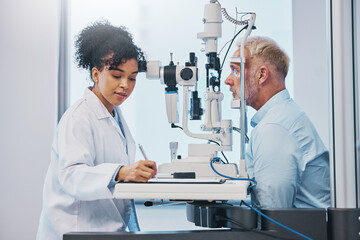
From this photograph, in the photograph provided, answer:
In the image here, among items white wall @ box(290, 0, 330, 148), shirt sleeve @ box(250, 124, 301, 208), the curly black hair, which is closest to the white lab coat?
the curly black hair

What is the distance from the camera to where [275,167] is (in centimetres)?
149

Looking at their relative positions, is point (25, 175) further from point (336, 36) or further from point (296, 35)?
point (336, 36)

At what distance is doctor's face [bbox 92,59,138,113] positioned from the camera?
148cm

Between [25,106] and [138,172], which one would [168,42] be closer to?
[25,106]

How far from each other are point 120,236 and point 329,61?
28.9 inches

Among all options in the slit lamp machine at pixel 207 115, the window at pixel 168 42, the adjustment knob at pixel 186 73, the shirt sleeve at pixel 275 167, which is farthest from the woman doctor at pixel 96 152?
the window at pixel 168 42

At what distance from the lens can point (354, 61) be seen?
1102 millimetres

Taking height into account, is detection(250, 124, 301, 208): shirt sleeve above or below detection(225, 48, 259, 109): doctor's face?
below

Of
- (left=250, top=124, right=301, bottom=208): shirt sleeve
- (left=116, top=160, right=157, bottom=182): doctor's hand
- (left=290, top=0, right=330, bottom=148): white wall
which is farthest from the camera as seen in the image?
(left=290, top=0, right=330, bottom=148): white wall

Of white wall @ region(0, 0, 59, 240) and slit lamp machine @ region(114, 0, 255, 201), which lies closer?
slit lamp machine @ region(114, 0, 255, 201)

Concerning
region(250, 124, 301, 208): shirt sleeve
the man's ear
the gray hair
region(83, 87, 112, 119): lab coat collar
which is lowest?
region(250, 124, 301, 208): shirt sleeve

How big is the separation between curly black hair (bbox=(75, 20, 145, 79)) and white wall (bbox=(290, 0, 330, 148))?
1235 mm

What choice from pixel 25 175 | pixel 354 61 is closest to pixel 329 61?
pixel 354 61

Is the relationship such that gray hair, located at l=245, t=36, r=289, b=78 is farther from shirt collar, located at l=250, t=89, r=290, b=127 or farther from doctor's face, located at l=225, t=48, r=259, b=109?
shirt collar, located at l=250, t=89, r=290, b=127
